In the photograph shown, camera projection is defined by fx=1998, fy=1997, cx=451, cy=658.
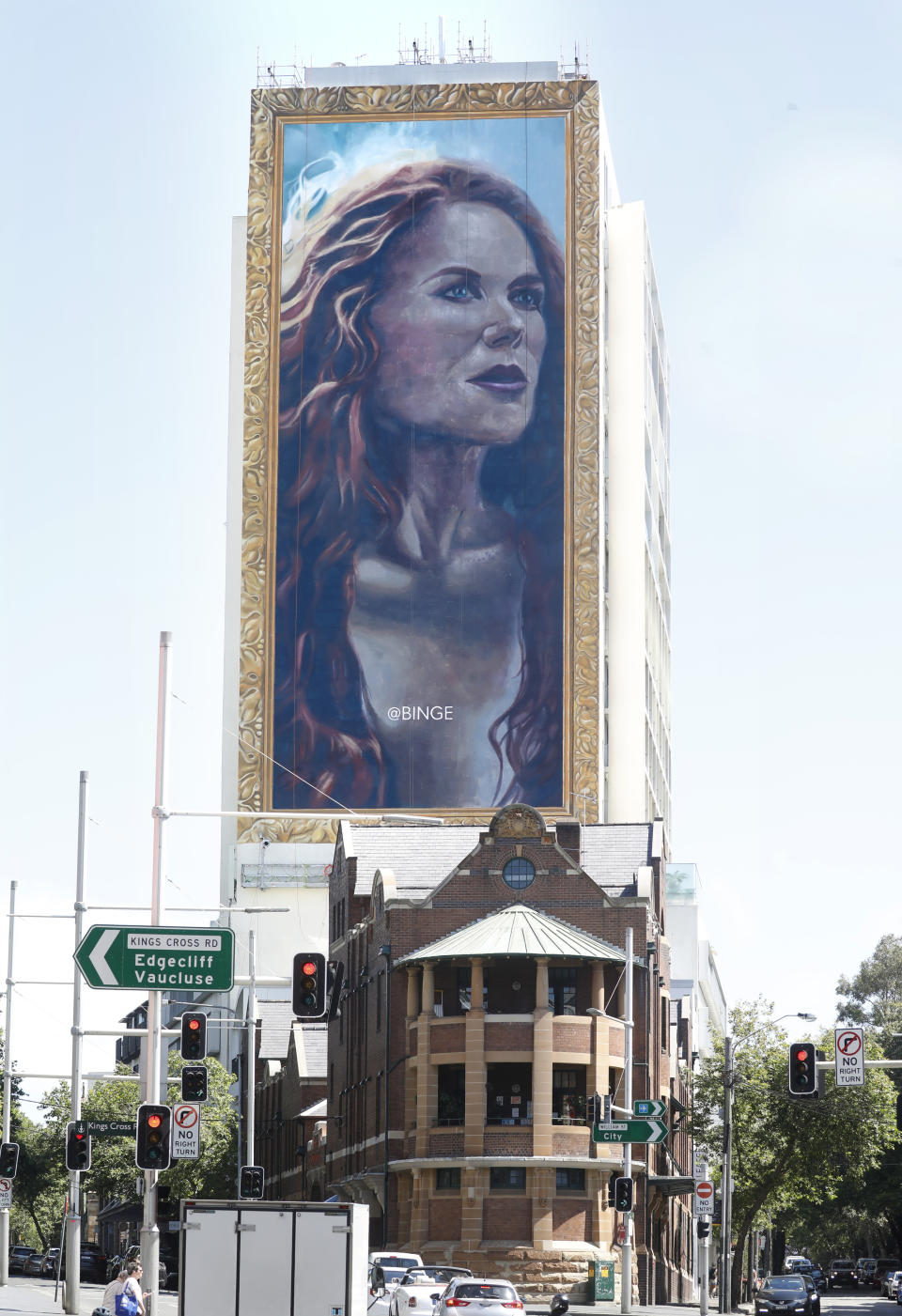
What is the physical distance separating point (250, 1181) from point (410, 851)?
2798 cm

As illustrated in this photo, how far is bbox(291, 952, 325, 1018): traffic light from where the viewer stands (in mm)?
35500

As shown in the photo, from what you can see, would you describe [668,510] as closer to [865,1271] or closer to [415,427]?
[415,427]

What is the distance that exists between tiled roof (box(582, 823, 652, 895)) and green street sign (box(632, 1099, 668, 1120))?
17293 mm

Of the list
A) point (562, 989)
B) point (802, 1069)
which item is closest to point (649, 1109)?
point (562, 989)

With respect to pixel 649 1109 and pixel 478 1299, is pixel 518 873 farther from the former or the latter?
pixel 478 1299

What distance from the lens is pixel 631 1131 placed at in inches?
2240

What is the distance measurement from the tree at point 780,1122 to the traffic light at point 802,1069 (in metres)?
35.9

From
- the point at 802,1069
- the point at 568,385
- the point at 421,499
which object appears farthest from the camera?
the point at 421,499

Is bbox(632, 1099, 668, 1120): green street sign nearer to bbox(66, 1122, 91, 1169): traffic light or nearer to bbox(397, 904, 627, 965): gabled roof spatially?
bbox(397, 904, 627, 965): gabled roof

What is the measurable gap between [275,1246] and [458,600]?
91.3 metres

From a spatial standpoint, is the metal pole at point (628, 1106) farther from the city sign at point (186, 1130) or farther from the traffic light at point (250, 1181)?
the city sign at point (186, 1130)

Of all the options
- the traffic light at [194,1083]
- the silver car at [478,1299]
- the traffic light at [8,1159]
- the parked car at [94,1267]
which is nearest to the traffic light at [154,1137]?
the silver car at [478,1299]

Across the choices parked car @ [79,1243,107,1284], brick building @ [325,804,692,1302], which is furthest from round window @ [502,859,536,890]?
parked car @ [79,1243,107,1284]

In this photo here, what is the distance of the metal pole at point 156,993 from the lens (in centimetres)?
3247
